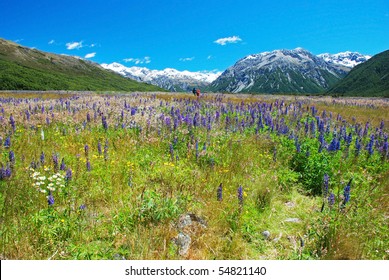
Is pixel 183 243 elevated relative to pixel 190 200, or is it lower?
lower

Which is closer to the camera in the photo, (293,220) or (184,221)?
(184,221)

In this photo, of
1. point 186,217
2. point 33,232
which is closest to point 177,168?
point 186,217

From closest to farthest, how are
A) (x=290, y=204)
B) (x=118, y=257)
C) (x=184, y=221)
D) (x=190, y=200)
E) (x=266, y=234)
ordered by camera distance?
(x=118, y=257)
(x=184, y=221)
(x=266, y=234)
(x=190, y=200)
(x=290, y=204)

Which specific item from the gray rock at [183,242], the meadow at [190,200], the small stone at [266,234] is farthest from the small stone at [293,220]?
the gray rock at [183,242]

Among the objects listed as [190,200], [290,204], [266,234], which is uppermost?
[190,200]

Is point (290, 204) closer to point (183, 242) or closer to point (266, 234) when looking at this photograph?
point (266, 234)

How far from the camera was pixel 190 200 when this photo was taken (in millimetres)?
4664

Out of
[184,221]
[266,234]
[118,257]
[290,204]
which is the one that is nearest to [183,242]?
[184,221]

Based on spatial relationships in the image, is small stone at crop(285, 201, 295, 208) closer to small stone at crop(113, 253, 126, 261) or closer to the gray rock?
the gray rock

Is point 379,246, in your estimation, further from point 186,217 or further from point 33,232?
point 33,232

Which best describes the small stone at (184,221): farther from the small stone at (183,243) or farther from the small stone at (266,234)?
the small stone at (266,234)

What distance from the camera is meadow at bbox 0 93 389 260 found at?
355 centimetres

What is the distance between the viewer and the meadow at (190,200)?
3.55 m

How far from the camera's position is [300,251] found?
3.52 metres
